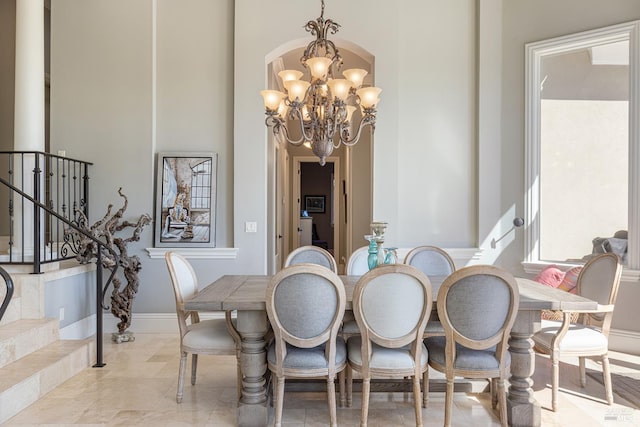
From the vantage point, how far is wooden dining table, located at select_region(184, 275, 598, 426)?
2457mm

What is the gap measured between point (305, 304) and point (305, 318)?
9cm

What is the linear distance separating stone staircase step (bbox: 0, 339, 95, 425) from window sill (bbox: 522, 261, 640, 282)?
4.35 meters

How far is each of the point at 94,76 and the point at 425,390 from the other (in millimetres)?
4464

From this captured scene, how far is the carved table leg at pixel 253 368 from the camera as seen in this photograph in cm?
249

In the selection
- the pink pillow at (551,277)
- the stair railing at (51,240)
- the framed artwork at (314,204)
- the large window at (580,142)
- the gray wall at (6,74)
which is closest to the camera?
the stair railing at (51,240)

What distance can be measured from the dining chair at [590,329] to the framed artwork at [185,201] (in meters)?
3.26

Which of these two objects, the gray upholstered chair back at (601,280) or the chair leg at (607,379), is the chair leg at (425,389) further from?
the gray upholstered chair back at (601,280)

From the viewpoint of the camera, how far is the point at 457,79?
4703 millimetres

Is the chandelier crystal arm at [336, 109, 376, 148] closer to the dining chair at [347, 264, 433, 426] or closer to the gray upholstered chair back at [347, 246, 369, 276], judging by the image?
the gray upholstered chair back at [347, 246, 369, 276]

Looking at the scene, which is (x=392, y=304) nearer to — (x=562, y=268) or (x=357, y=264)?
(x=357, y=264)

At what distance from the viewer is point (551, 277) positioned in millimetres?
3963

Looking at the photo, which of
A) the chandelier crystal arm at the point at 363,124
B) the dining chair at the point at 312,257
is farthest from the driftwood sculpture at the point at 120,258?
the chandelier crystal arm at the point at 363,124

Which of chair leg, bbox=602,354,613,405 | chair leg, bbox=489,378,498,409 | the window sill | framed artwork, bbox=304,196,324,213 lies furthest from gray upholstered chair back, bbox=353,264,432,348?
framed artwork, bbox=304,196,324,213

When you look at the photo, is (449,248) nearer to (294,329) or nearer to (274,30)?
(294,329)
